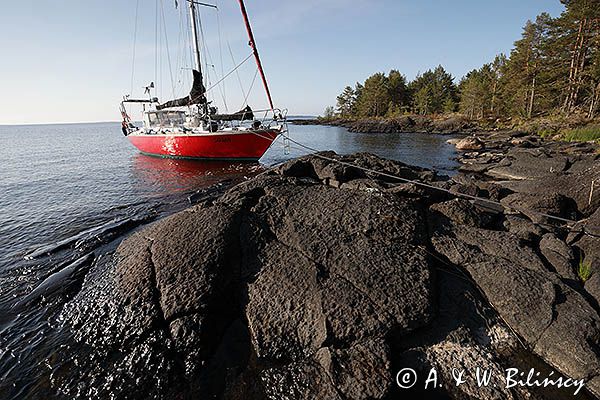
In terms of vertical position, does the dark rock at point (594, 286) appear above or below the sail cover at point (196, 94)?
below

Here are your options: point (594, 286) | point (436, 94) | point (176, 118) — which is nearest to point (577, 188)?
point (594, 286)

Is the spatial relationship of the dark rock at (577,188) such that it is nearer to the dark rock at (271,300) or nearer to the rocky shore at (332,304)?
the rocky shore at (332,304)

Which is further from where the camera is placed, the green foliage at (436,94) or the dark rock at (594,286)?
the green foliage at (436,94)

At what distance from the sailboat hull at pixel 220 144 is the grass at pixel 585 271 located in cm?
1753

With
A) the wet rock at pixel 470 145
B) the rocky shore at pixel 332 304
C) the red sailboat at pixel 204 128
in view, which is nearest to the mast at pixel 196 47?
the red sailboat at pixel 204 128

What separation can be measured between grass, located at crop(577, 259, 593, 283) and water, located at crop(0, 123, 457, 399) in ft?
29.2

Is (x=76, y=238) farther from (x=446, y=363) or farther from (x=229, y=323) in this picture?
(x=446, y=363)

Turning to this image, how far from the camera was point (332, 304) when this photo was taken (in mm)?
4395

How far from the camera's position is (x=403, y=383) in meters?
3.79

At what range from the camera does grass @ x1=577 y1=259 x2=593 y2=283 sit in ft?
16.7

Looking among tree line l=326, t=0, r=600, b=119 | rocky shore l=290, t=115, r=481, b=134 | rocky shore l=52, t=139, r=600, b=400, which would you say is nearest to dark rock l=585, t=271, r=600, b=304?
rocky shore l=52, t=139, r=600, b=400

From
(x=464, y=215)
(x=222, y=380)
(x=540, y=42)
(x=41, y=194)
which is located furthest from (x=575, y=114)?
(x=41, y=194)

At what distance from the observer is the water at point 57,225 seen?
15.8 ft

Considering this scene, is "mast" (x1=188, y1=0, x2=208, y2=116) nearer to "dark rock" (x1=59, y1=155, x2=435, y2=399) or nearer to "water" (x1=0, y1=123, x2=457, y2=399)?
"water" (x1=0, y1=123, x2=457, y2=399)
